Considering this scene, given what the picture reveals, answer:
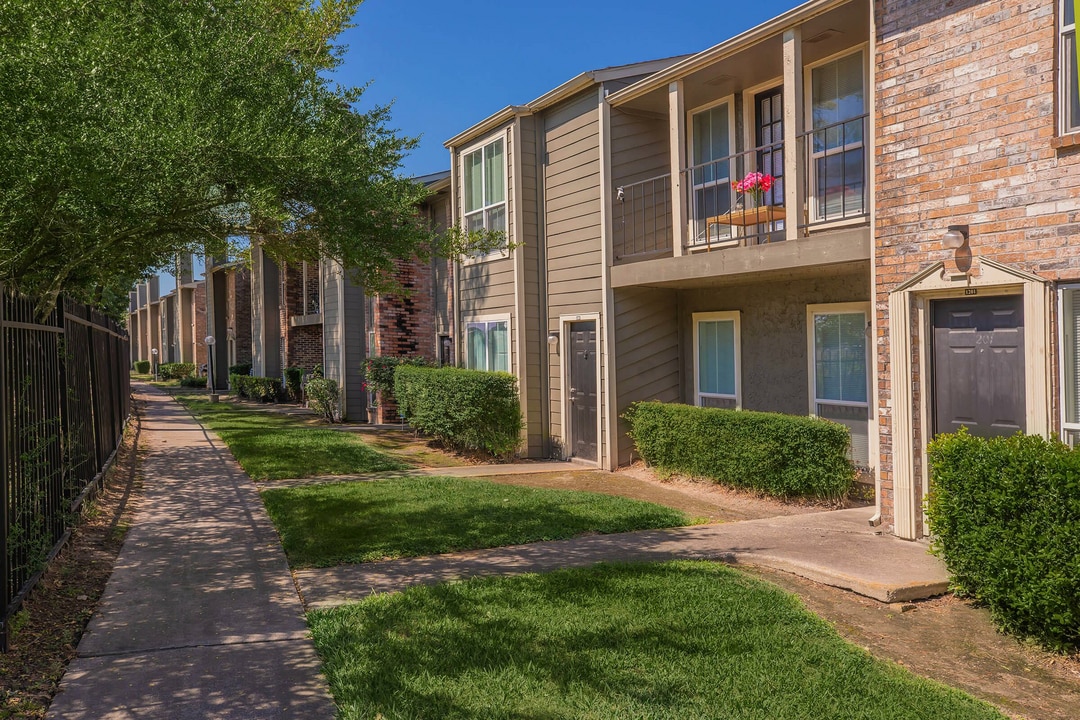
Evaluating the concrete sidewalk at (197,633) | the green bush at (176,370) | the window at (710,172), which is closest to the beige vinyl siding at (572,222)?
the window at (710,172)

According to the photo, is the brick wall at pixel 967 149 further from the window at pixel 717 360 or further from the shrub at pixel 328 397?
the shrub at pixel 328 397

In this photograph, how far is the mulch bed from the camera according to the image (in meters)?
4.04

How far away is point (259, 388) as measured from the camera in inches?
1049

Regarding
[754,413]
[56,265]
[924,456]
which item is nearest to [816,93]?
[754,413]

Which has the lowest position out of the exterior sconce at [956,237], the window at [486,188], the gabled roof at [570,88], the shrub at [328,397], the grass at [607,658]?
the grass at [607,658]

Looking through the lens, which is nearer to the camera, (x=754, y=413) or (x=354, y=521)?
(x=354, y=521)

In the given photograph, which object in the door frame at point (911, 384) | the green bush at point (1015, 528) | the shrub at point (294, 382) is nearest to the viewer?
the green bush at point (1015, 528)

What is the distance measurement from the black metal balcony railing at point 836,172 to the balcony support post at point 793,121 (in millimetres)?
346

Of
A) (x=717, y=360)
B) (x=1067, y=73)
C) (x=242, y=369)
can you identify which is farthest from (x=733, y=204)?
(x=242, y=369)

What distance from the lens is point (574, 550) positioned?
23.1 feet

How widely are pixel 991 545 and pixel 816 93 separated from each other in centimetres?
713

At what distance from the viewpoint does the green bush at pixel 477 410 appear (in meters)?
13.0

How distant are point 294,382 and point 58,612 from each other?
20497 mm

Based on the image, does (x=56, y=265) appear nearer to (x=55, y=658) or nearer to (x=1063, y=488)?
(x=55, y=658)
